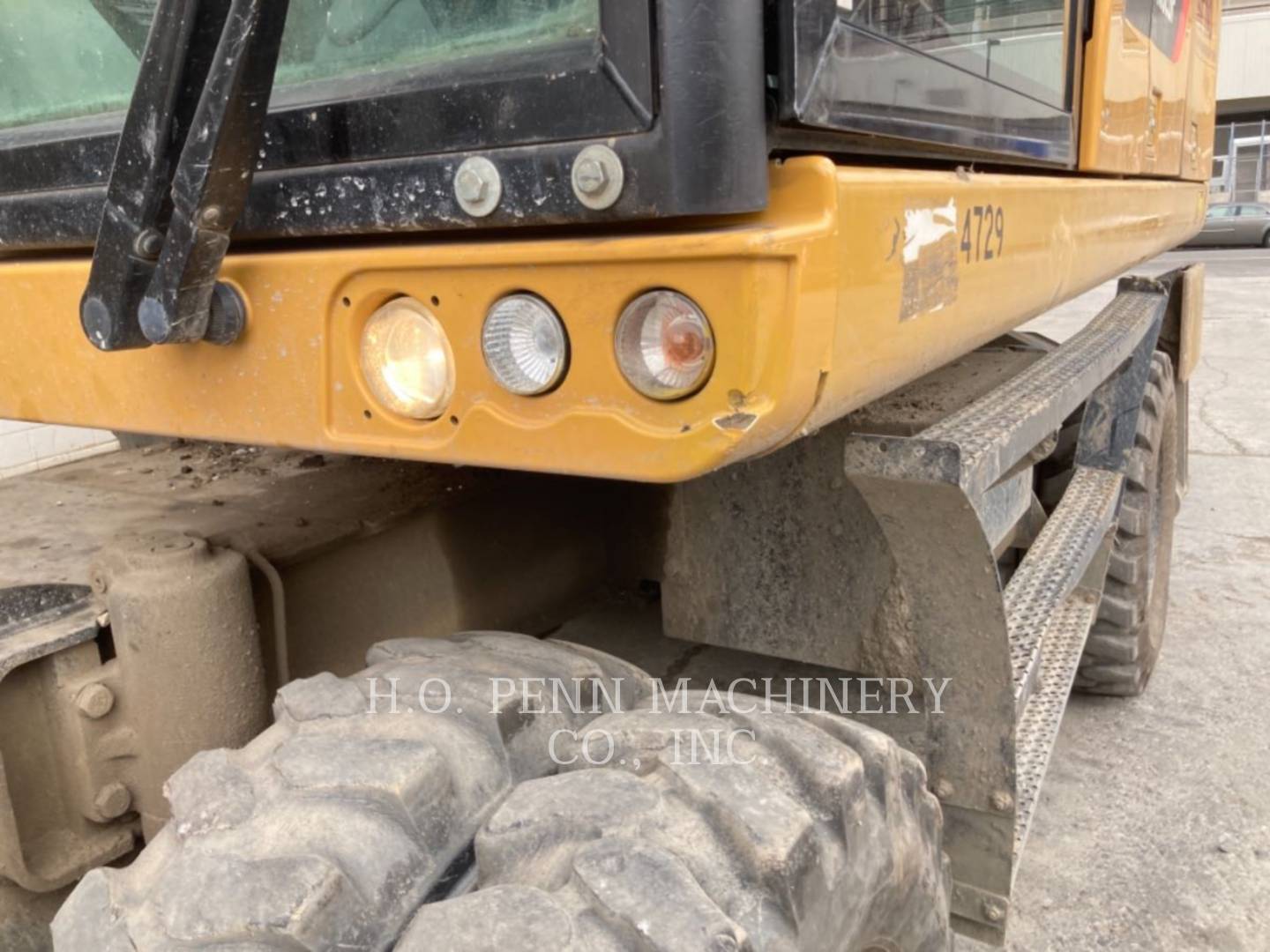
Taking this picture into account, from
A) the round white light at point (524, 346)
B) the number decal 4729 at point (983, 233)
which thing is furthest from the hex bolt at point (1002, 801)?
the round white light at point (524, 346)

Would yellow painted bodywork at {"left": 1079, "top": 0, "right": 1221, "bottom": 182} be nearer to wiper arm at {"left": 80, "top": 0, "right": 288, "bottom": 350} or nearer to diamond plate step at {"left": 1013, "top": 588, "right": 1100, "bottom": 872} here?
diamond plate step at {"left": 1013, "top": 588, "right": 1100, "bottom": 872}

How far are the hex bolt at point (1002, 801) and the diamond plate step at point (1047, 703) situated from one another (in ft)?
0.12

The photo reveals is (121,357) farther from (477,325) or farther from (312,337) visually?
(477,325)

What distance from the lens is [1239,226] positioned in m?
24.7

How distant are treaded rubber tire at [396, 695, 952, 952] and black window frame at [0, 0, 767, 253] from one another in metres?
0.64

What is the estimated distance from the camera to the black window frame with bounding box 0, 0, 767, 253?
1.03 metres

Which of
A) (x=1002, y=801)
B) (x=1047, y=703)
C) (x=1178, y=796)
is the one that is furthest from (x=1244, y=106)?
(x=1002, y=801)

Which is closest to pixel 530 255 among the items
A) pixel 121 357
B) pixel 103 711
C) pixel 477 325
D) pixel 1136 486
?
pixel 477 325

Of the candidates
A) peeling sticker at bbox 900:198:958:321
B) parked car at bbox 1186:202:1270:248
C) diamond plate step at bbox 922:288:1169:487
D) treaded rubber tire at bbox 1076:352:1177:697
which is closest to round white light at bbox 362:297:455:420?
peeling sticker at bbox 900:198:958:321

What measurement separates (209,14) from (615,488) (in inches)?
52.1

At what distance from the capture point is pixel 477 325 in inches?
46.6

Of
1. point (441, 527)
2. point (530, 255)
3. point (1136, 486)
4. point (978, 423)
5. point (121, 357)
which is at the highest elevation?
point (530, 255)

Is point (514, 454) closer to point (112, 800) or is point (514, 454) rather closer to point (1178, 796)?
point (112, 800)

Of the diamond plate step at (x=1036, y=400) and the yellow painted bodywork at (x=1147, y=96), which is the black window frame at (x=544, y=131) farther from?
the yellow painted bodywork at (x=1147, y=96)
